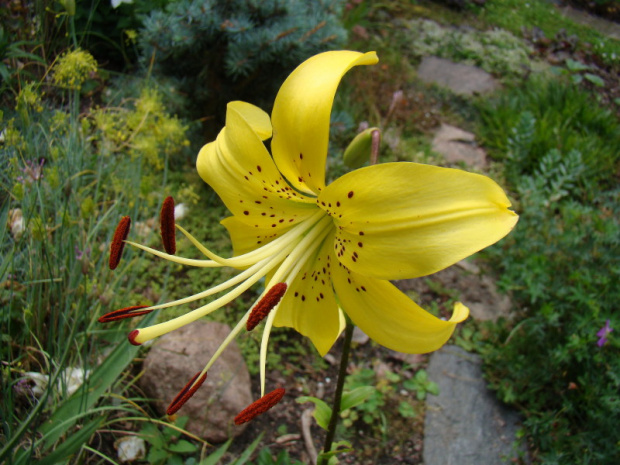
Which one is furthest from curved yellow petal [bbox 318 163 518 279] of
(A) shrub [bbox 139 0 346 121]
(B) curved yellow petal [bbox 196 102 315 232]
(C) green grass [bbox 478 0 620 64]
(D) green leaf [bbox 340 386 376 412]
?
(C) green grass [bbox 478 0 620 64]

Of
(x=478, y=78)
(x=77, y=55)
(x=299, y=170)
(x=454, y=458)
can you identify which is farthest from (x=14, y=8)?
(x=478, y=78)

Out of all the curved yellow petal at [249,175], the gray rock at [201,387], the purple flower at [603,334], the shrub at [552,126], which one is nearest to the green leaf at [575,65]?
the shrub at [552,126]

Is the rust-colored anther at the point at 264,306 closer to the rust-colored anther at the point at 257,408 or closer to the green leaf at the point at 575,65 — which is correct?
the rust-colored anther at the point at 257,408

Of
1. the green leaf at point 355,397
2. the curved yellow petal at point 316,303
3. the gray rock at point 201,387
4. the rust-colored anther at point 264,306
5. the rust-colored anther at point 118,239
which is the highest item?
the rust-colored anther at point 118,239

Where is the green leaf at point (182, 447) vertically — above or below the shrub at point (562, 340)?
above

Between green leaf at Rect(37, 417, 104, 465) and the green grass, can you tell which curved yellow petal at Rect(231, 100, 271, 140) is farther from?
the green grass

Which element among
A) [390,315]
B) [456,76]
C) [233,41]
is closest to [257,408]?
[390,315]

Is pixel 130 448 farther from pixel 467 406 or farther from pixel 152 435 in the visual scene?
pixel 467 406
